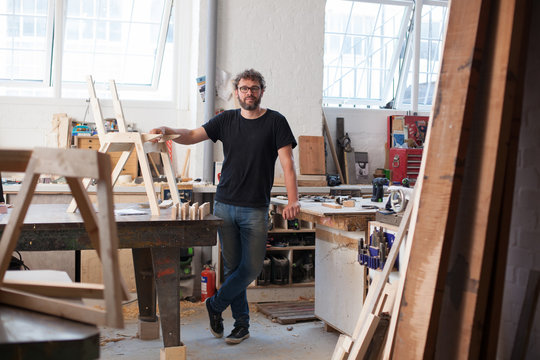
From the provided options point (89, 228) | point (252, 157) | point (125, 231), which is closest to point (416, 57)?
point (252, 157)

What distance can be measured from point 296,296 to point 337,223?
174cm

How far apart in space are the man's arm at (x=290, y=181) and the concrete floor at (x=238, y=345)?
89 centimetres

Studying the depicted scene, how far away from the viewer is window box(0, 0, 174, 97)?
589cm

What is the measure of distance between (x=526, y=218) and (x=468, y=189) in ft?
0.91

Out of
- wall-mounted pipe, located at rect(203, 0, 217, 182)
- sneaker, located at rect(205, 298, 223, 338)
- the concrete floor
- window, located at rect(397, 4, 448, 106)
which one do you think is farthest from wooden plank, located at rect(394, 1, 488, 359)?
window, located at rect(397, 4, 448, 106)

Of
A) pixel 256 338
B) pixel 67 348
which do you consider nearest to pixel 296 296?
pixel 256 338

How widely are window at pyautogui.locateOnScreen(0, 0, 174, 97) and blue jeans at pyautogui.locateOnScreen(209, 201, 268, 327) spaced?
9.19ft

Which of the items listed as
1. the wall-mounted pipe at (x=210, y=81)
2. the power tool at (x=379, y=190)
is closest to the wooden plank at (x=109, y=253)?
the power tool at (x=379, y=190)

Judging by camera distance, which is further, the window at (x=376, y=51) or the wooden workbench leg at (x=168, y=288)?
the window at (x=376, y=51)

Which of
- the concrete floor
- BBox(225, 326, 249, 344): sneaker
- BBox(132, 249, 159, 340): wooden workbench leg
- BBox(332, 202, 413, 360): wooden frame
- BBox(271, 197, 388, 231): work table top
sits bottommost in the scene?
the concrete floor

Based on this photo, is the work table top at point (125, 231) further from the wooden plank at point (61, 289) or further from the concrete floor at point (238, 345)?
the wooden plank at point (61, 289)

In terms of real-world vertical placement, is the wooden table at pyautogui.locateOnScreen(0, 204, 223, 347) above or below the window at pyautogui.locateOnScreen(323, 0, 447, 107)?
below

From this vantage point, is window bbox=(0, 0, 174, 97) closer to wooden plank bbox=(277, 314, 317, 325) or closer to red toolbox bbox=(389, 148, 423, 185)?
red toolbox bbox=(389, 148, 423, 185)

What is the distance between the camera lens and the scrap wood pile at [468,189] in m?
2.09
